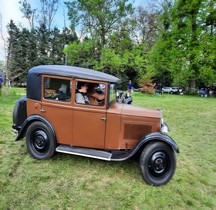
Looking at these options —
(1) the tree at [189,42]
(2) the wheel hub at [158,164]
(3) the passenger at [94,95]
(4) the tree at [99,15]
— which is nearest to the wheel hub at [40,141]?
(3) the passenger at [94,95]

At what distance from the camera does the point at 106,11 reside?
96.6 feet

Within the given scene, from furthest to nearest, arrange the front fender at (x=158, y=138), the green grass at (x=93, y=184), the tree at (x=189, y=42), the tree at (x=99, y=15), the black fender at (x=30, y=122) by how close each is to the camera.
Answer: the tree at (x=99, y=15), the tree at (x=189, y=42), the black fender at (x=30, y=122), the front fender at (x=158, y=138), the green grass at (x=93, y=184)

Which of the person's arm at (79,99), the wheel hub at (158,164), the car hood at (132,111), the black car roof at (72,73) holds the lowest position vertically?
the wheel hub at (158,164)

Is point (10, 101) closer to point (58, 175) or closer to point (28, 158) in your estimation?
point (28, 158)

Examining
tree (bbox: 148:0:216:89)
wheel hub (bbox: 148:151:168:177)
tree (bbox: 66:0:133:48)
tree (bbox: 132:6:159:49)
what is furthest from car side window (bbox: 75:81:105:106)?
tree (bbox: 132:6:159:49)

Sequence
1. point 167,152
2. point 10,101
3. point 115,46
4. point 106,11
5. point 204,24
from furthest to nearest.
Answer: point 115,46
point 106,11
point 204,24
point 10,101
point 167,152

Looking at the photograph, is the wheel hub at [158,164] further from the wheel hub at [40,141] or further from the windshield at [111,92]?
the wheel hub at [40,141]

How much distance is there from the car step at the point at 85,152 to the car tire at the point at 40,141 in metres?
0.22

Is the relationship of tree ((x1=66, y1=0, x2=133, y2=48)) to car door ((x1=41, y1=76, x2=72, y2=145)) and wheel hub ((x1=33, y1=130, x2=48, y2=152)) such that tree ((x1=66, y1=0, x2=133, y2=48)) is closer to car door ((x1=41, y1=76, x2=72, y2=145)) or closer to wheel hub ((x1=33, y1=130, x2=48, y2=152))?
car door ((x1=41, y1=76, x2=72, y2=145))

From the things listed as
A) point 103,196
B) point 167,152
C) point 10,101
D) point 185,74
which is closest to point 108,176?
point 103,196

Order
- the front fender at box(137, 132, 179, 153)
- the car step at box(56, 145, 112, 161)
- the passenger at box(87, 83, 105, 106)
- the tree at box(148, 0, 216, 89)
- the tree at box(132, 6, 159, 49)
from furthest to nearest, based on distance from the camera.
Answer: the tree at box(132, 6, 159, 49) < the tree at box(148, 0, 216, 89) < the passenger at box(87, 83, 105, 106) < the car step at box(56, 145, 112, 161) < the front fender at box(137, 132, 179, 153)

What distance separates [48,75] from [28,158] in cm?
186

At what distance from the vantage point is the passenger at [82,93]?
5.20m

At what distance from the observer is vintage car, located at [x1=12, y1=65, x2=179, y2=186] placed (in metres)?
4.84
